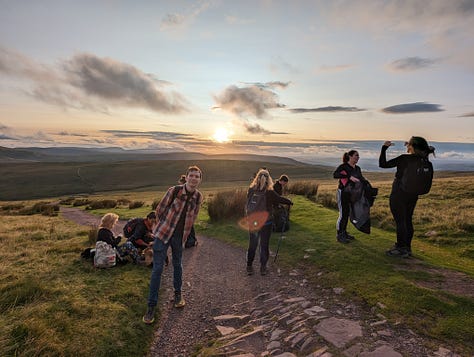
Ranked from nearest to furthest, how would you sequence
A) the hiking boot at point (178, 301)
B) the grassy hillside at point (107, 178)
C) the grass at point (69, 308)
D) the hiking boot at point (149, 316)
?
1. the grass at point (69, 308)
2. the hiking boot at point (149, 316)
3. the hiking boot at point (178, 301)
4. the grassy hillside at point (107, 178)

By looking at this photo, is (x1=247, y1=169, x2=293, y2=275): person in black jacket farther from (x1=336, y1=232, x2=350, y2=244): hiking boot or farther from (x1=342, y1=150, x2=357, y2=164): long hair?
(x1=336, y1=232, x2=350, y2=244): hiking boot

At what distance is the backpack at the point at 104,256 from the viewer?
26.0 feet

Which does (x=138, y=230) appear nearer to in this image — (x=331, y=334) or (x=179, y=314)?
(x=179, y=314)

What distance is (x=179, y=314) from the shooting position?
608 centimetres

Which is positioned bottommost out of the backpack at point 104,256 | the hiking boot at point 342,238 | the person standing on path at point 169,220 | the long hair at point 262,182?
the backpack at point 104,256

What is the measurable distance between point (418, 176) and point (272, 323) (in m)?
5.06

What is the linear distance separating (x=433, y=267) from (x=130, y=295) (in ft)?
23.3

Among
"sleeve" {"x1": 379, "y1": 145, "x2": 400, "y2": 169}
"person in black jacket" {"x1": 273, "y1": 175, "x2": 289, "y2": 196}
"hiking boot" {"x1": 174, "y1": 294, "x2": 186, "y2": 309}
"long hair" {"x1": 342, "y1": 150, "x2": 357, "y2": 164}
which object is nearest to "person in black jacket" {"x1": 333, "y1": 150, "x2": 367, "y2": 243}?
"long hair" {"x1": 342, "y1": 150, "x2": 357, "y2": 164}

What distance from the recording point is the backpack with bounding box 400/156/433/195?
7.23 metres

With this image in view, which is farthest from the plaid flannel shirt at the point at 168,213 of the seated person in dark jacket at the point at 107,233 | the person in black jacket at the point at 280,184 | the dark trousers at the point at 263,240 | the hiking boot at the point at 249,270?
the person in black jacket at the point at 280,184

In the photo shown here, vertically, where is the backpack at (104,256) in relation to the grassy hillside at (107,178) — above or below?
above

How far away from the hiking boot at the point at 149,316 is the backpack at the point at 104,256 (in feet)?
9.21

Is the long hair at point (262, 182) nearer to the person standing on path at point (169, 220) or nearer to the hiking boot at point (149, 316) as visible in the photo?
the person standing on path at point (169, 220)

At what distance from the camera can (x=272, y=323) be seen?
534 cm
